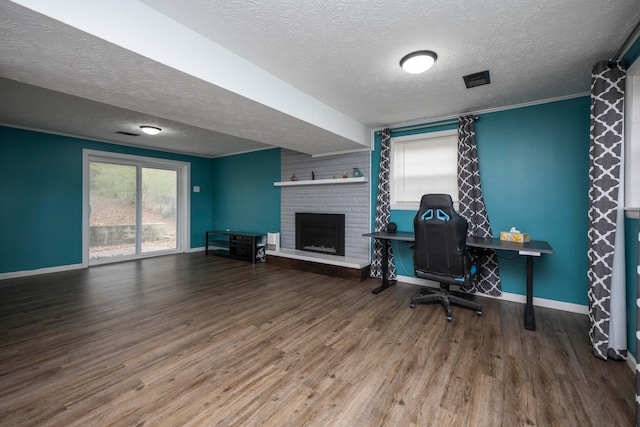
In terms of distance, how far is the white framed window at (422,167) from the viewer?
3805 mm

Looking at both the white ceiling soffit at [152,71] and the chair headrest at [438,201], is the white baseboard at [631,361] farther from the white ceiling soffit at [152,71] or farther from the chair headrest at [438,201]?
the white ceiling soffit at [152,71]

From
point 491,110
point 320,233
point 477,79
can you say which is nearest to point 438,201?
point 477,79

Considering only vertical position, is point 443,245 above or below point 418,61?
below

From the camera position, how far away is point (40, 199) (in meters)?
4.59

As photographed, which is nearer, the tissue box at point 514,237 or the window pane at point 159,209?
the tissue box at point 514,237

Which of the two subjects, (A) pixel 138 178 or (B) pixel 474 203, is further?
(A) pixel 138 178

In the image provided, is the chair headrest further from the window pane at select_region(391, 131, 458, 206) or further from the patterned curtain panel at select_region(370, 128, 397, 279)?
the patterned curtain panel at select_region(370, 128, 397, 279)

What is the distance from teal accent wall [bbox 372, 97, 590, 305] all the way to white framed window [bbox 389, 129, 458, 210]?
38 cm

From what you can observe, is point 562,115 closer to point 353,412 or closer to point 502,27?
point 502,27

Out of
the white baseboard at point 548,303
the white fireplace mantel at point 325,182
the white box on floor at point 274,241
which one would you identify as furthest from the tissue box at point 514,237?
the white box on floor at point 274,241

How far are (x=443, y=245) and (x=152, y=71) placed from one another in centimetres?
294

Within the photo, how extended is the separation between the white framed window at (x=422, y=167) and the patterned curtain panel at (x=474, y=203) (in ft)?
0.64

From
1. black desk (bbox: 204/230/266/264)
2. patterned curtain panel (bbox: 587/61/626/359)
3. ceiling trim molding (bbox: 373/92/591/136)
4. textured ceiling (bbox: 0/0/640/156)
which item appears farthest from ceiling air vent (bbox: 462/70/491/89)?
black desk (bbox: 204/230/266/264)

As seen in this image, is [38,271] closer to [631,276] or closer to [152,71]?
[152,71]
